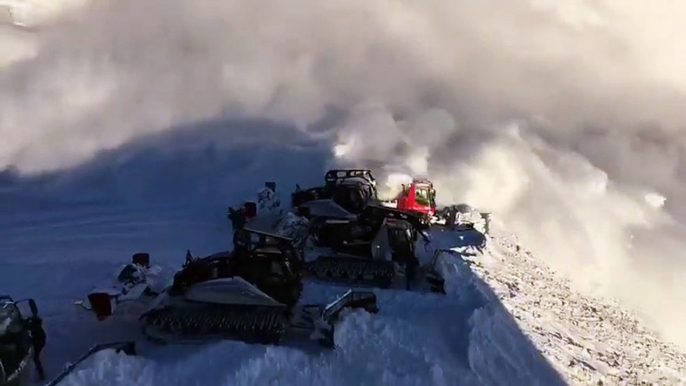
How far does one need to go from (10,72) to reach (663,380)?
2298 centimetres

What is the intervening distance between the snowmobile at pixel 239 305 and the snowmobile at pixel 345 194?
18.0 feet

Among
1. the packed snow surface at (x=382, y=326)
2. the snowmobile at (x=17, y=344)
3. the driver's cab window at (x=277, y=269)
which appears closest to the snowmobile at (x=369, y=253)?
the packed snow surface at (x=382, y=326)

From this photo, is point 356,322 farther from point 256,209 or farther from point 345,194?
point 256,209

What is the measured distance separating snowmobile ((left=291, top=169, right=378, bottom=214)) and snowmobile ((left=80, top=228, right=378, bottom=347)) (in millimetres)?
5481

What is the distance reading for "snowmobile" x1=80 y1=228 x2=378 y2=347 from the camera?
330 inches

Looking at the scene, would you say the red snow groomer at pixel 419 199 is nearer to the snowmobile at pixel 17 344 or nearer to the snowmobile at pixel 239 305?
the snowmobile at pixel 239 305

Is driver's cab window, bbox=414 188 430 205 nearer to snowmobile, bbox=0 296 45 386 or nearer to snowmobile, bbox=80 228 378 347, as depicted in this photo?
snowmobile, bbox=80 228 378 347

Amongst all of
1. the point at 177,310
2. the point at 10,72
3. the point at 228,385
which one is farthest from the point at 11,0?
the point at 228,385

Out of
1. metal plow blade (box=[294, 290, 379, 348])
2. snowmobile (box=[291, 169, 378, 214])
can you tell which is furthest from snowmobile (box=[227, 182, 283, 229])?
metal plow blade (box=[294, 290, 379, 348])

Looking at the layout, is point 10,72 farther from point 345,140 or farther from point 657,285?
point 657,285

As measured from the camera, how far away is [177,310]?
8.67 meters

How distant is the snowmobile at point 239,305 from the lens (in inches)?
330

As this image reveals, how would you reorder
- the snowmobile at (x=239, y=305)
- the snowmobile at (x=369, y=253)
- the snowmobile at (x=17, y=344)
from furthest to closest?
the snowmobile at (x=369, y=253), the snowmobile at (x=239, y=305), the snowmobile at (x=17, y=344)

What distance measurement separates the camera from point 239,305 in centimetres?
861
